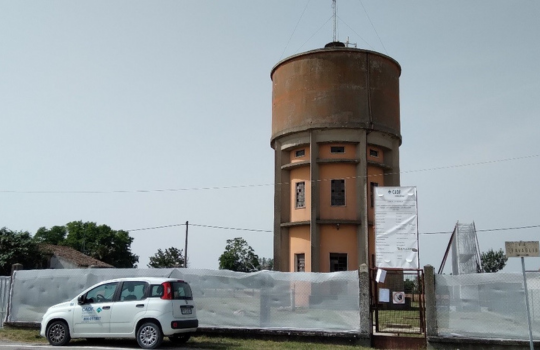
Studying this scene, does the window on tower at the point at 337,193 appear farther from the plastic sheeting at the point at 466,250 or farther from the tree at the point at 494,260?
the tree at the point at 494,260

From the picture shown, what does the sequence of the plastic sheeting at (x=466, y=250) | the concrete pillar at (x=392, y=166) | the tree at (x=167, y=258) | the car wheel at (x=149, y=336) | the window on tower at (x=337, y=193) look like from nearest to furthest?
1. the car wheel at (x=149, y=336)
2. the plastic sheeting at (x=466, y=250)
3. the window on tower at (x=337, y=193)
4. the concrete pillar at (x=392, y=166)
5. the tree at (x=167, y=258)

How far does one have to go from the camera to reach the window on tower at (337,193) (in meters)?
26.5

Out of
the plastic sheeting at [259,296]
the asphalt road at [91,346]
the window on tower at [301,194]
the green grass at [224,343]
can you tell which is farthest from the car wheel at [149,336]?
the window on tower at [301,194]

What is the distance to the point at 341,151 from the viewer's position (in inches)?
1044

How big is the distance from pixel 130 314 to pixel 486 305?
908 cm

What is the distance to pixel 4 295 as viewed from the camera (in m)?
18.2

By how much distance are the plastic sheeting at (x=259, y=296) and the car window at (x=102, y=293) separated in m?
2.32

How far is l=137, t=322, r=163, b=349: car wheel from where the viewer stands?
42.8ft

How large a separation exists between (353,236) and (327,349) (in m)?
13.0

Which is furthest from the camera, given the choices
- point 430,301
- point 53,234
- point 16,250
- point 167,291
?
point 53,234

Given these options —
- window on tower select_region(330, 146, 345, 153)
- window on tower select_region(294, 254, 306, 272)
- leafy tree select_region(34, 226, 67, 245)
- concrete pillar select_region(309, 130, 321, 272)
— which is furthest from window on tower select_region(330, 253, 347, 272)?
leafy tree select_region(34, 226, 67, 245)

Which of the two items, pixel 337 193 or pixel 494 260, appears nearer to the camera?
pixel 337 193

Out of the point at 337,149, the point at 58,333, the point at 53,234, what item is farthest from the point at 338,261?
the point at 53,234

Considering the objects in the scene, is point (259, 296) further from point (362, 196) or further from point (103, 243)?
point (103, 243)
